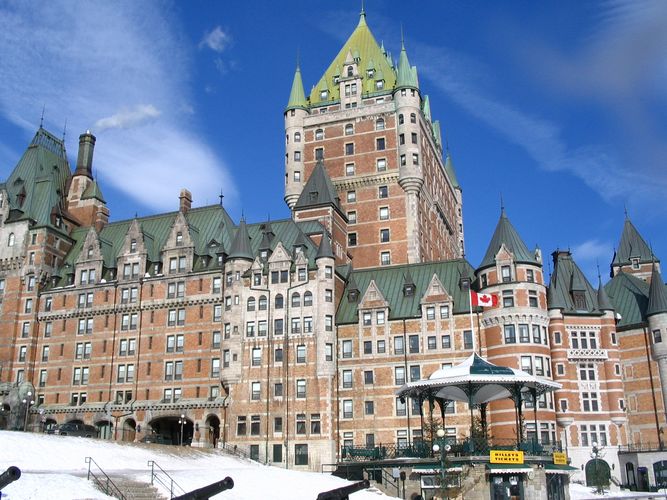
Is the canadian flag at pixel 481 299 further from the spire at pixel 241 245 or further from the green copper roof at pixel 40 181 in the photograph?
the green copper roof at pixel 40 181

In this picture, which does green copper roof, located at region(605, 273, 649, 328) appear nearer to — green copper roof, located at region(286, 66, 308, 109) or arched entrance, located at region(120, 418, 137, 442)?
green copper roof, located at region(286, 66, 308, 109)

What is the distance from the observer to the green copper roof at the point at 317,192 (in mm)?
87812

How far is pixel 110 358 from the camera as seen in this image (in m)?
81.8

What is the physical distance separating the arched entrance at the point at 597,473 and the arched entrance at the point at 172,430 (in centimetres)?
Result: 3940

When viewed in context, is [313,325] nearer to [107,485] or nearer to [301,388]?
[301,388]

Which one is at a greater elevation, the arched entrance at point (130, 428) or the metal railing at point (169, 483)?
the arched entrance at point (130, 428)

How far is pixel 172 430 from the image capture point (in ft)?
266

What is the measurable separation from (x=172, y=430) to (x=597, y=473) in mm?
42801

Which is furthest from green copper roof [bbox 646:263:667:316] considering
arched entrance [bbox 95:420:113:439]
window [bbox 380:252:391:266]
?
arched entrance [bbox 95:420:113:439]

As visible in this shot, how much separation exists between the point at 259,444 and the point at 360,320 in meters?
15.3

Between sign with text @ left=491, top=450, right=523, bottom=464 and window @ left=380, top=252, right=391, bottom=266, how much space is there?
47013 millimetres

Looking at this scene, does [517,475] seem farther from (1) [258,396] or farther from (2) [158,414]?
(2) [158,414]

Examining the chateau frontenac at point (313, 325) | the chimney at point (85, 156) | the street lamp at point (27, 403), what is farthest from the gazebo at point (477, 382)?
the chimney at point (85, 156)

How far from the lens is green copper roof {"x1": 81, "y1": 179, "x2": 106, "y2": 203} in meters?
96.3
